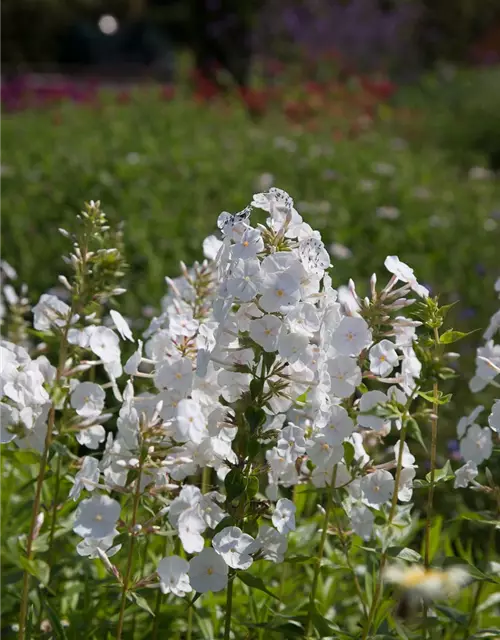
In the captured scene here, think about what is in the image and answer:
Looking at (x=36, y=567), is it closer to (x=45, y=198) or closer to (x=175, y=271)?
(x=175, y=271)

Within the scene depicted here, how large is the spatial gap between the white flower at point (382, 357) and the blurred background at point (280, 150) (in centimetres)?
248

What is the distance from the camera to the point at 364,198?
265 inches

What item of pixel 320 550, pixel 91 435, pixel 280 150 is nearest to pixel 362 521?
pixel 320 550

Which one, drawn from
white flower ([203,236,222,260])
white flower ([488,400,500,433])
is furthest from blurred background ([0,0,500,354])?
white flower ([488,400,500,433])

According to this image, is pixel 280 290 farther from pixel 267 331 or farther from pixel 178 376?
pixel 178 376

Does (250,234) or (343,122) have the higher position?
(250,234)

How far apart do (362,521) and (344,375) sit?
1.25 feet

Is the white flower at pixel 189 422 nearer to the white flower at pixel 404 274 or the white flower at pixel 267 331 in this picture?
the white flower at pixel 267 331

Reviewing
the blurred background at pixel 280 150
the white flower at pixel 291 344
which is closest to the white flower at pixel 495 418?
the white flower at pixel 291 344

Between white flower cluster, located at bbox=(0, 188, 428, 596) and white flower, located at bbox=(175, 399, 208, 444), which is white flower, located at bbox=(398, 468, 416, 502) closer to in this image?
white flower cluster, located at bbox=(0, 188, 428, 596)

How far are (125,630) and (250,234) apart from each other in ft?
4.02

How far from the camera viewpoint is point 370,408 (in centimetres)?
174

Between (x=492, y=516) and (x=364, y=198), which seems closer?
(x=492, y=516)

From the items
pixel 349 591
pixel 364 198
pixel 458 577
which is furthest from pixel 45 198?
pixel 458 577
